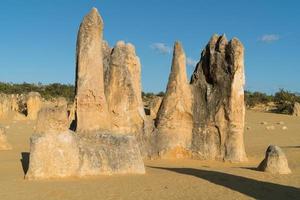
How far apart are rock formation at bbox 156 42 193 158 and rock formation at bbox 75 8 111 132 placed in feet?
11.7

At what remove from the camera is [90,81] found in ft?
38.0

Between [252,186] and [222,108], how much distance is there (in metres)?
5.73

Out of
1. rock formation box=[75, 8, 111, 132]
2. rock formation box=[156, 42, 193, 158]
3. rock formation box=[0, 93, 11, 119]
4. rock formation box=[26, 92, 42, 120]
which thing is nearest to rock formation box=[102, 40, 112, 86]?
rock formation box=[156, 42, 193, 158]

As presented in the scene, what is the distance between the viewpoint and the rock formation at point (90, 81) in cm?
1141

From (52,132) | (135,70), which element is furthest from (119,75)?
(52,132)

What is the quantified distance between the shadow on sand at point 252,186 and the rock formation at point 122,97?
4.13 meters

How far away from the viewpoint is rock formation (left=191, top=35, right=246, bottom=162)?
1444 centimetres

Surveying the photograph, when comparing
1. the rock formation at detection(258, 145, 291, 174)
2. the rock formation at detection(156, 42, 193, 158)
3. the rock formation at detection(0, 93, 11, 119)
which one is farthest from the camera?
the rock formation at detection(0, 93, 11, 119)

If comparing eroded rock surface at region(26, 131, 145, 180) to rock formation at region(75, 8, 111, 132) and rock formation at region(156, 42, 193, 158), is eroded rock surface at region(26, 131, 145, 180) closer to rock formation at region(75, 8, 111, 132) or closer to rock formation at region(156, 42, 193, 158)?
rock formation at region(75, 8, 111, 132)

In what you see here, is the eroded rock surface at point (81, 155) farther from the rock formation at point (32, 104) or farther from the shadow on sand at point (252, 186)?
the rock formation at point (32, 104)

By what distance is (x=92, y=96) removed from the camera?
37.7 feet

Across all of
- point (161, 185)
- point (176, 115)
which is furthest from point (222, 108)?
point (161, 185)

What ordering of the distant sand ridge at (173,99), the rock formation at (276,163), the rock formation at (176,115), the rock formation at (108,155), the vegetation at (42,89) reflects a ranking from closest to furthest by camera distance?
the rock formation at (108,155) < the rock formation at (276,163) < the distant sand ridge at (173,99) < the rock formation at (176,115) < the vegetation at (42,89)

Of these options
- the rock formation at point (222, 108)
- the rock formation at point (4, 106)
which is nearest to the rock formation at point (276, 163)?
the rock formation at point (222, 108)
